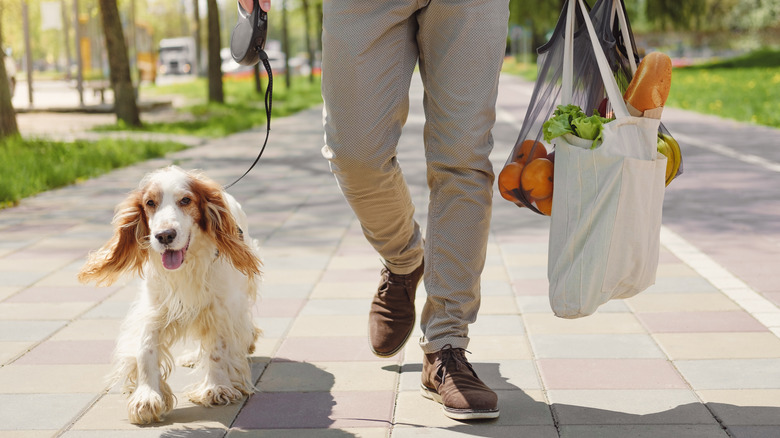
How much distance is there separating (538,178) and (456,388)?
764 mm

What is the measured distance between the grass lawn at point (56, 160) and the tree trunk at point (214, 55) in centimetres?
1018

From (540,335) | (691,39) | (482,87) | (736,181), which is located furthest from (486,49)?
(691,39)

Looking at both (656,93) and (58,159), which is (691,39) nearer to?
(58,159)

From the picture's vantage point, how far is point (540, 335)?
4.30m

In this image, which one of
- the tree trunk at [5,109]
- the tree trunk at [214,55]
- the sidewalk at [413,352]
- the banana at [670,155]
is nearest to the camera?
the sidewalk at [413,352]

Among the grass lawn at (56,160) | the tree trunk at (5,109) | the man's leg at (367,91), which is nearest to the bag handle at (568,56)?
the man's leg at (367,91)

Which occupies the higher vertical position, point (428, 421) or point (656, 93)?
point (656, 93)

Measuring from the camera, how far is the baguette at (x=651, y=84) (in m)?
3.14

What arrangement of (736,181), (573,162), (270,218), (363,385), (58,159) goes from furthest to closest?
(58,159) → (736,181) → (270,218) → (363,385) → (573,162)

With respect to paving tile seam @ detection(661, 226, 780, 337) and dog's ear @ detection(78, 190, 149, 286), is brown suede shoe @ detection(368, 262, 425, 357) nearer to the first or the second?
dog's ear @ detection(78, 190, 149, 286)

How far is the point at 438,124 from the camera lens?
3.35 metres

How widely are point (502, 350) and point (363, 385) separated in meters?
0.72

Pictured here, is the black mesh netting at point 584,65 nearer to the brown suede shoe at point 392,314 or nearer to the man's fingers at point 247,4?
the brown suede shoe at point 392,314

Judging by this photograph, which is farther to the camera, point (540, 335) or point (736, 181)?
point (736, 181)
